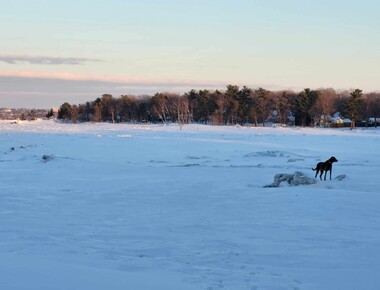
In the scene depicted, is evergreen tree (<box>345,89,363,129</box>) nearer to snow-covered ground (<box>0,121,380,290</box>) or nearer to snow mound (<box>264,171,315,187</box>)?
snow-covered ground (<box>0,121,380,290</box>)

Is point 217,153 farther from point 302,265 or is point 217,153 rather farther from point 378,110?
point 378,110

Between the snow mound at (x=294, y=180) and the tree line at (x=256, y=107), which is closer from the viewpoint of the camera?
the snow mound at (x=294, y=180)

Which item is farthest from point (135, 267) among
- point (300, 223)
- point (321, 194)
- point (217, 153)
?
point (217, 153)

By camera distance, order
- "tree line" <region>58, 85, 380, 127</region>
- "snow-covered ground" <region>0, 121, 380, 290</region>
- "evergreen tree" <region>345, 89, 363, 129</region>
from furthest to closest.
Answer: "tree line" <region>58, 85, 380, 127</region> → "evergreen tree" <region>345, 89, 363, 129</region> → "snow-covered ground" <region>0, 121, 380, 290</region>

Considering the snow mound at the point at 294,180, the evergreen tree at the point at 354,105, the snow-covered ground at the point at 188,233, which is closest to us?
the snow-covered ground at the point at 188,233

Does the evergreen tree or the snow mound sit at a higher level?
the evergreen tree

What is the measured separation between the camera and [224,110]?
10050cm

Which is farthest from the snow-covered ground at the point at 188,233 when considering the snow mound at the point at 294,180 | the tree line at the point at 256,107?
the tree line at the point at 256,107

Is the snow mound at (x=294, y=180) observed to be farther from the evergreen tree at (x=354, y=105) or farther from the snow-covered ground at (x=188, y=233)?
the evergreen tree at (x=354, y=105)

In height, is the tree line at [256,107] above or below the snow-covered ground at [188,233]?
above

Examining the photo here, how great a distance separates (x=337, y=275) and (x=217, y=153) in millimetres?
25823

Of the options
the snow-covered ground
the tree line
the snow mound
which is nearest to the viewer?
the snow-covered ground

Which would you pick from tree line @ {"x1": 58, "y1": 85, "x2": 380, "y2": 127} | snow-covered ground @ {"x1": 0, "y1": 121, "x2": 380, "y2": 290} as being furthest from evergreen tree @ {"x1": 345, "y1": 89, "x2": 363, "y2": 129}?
snow-covered ground @ {"x1": 0, "y1": 121, "x2": 380, "y2": 290}

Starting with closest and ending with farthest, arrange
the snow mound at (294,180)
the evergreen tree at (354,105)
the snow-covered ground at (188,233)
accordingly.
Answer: the snow-covered ground at (188,233), the snow mound at (294,180), the evergreen tree at (354,105)
